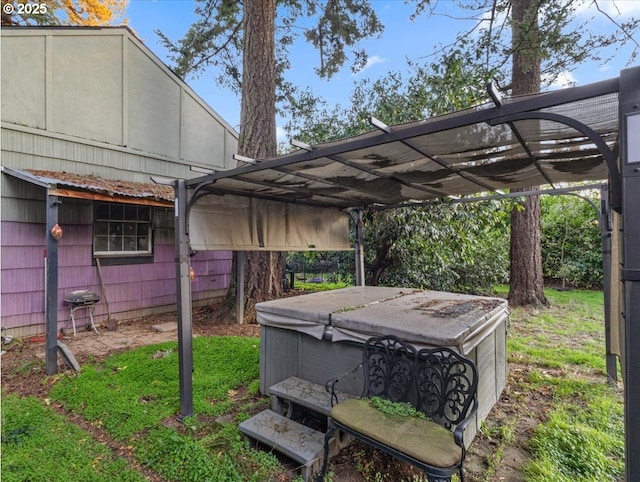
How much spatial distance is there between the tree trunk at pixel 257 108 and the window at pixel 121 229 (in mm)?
2012

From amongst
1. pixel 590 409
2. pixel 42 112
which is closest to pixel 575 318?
pixel 590 409

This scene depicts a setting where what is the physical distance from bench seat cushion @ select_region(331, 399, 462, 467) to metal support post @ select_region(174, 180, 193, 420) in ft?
4.97

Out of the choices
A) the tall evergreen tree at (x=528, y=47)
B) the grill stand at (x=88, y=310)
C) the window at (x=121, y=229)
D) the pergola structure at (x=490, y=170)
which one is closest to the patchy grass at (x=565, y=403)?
the pergola structure at (x=490, y=170)

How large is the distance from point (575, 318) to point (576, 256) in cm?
446

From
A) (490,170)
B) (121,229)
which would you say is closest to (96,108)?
(121,229)

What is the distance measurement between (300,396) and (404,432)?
1.03 meters

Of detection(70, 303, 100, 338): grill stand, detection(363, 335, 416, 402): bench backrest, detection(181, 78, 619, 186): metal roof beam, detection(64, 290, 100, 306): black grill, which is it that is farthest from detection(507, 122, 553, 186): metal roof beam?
detection(70, 303, 100, 338): grill stand

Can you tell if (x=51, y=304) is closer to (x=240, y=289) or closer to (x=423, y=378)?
(x=240, y=289)

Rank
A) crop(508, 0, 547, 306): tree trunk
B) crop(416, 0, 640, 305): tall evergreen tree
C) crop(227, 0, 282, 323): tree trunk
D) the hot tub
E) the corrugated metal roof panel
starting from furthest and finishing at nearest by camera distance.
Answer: crop(508, 0, 547, 306): tree trunk < crop(227, 0, 282, 323): tree trunk < crop(416, 0, 640, 305): tall evergreen tree < the corrugated metal roof panel < the hot tub

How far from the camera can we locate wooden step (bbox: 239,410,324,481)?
2266 millimetres

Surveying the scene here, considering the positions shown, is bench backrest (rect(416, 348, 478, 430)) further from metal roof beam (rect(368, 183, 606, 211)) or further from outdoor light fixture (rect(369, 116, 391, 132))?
metal roof beam (rect(368, 183, 606, 211))

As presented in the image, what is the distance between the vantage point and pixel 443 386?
2.21 m

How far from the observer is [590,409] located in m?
3.14

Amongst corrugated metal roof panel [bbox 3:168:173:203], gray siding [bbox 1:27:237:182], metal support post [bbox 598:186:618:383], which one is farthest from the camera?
gray siding [bbox 1:27:237:182]
